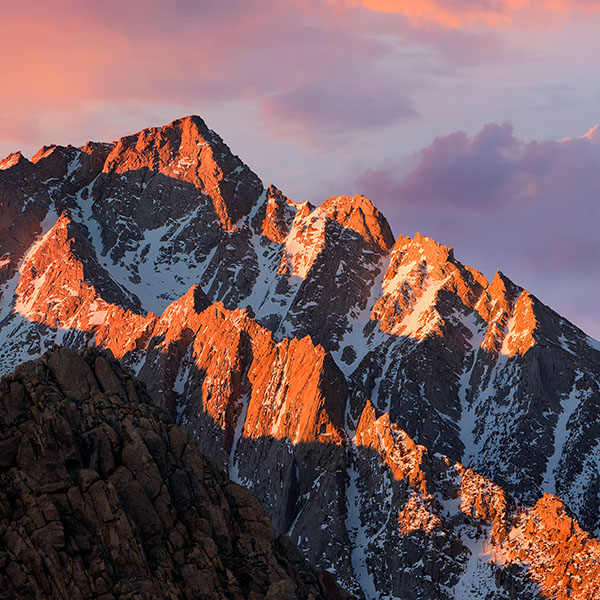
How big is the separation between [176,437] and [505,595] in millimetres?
98591

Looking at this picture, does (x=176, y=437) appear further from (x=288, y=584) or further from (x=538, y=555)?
(x=538, y=555)

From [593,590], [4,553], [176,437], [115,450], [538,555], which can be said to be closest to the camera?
[4,553]

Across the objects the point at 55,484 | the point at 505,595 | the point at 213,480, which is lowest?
the point at 55,484

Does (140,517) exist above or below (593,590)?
below

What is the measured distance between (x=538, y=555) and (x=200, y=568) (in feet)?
354

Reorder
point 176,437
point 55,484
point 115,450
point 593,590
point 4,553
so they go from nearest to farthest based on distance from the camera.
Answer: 1. point 4,553
2. point 55,484
3. point 115,450
4. point 176,437
5. point 593,590

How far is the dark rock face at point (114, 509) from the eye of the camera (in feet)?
301

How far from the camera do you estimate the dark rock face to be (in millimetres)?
91688

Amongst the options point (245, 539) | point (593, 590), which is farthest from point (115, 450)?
point (593, 590)

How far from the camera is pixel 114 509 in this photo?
9681 cm

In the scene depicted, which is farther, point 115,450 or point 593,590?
point 593,590

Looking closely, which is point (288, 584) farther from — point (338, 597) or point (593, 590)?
point (593, 590)

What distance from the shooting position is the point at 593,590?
595 ft

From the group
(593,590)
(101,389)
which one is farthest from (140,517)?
(593,590)
